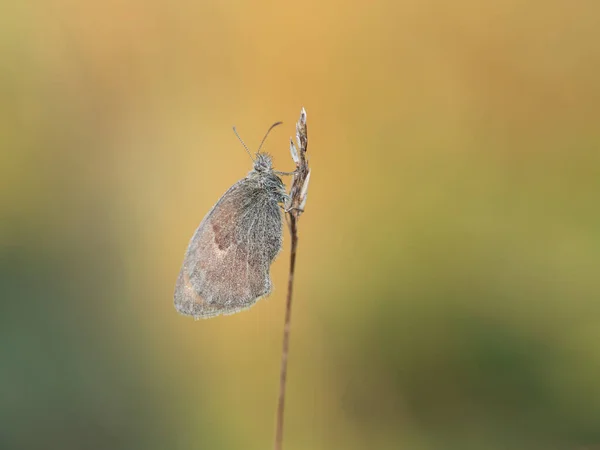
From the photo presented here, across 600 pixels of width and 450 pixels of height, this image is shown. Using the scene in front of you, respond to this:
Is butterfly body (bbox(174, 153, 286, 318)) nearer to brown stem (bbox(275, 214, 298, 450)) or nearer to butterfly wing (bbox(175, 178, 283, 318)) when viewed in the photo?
butterfly wing (bbox(175, 178, 283, 318))

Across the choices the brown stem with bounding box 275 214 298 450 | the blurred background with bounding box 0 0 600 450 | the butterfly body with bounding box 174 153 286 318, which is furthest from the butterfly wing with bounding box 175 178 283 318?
the blurred background with bounding box 0 0 600 450

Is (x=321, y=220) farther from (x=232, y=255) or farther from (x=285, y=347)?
(x=285, y=347)

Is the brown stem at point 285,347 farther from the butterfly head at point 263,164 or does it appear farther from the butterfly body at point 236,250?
the butterfly head at point 263,164

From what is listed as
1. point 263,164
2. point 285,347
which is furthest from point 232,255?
point 285,347

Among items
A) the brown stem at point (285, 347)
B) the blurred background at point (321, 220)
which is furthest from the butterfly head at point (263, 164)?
the blurred background at point (321, 220)

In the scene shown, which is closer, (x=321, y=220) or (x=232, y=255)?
(x=232, y=255)

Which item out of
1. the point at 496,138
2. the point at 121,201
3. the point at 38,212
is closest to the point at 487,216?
the point at 496,138

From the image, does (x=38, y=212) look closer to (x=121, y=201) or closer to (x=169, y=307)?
(x=121, y=201)
